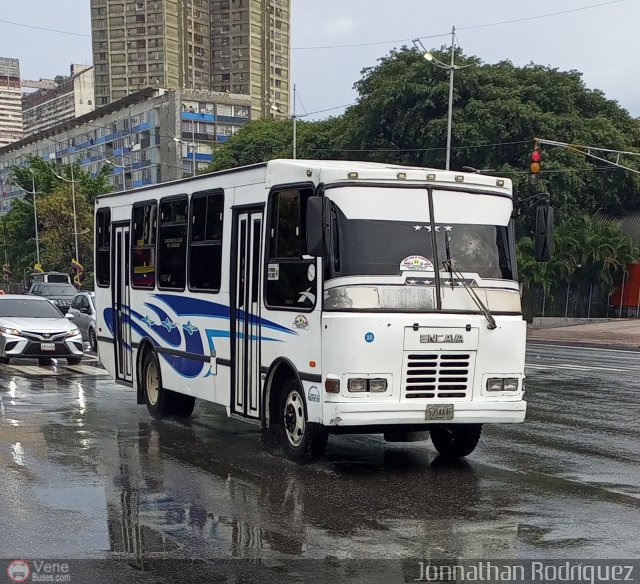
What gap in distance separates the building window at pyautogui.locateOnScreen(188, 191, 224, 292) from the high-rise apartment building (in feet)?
420

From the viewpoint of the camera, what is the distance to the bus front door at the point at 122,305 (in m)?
13.7

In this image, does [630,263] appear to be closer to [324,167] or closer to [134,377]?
[134,377]

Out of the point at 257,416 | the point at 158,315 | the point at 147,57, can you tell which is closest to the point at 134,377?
the point at 158,315

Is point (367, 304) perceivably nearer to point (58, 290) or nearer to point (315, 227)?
point (315, 227)

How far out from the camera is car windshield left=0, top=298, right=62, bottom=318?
67.9 ft

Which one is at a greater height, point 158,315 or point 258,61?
point 258,61

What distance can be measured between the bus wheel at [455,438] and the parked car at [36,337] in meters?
11.6

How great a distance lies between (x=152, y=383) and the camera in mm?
13078

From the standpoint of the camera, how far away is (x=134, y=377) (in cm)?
1347

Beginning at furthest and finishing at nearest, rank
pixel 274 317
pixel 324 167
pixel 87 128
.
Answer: pixel 87 128 → pixel 274 317 → pixel 324 167

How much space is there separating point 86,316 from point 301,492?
67.1ft

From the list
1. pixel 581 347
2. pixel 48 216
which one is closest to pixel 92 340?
pixel 581 347

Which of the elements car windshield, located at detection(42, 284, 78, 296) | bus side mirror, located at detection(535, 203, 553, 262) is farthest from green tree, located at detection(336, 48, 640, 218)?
bus side mirror, located at detection(535, 203, 553, 262)

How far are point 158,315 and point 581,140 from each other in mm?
38091
